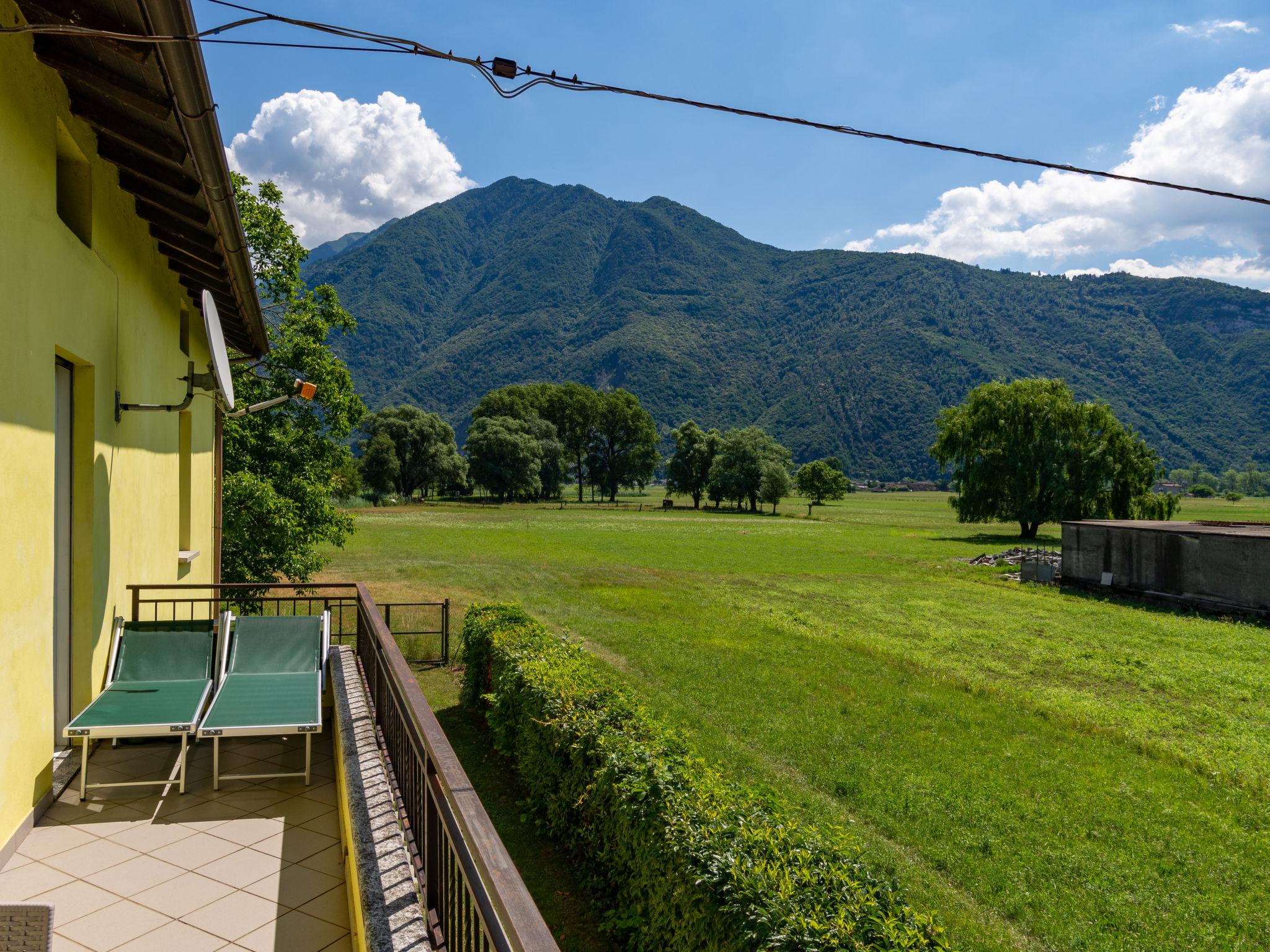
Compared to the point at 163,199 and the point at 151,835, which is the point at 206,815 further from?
the point at 163,199

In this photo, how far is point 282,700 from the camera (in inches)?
201

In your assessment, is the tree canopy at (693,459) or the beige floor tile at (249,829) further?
the tree canopy at (693,459)

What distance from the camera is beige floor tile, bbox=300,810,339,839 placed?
13.9ft

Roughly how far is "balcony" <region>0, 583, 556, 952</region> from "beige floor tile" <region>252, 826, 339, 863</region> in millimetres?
10

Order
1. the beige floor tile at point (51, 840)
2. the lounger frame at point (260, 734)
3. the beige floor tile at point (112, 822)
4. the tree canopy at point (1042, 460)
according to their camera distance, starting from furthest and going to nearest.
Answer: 1. the tree canopy at point (1042, 460)
2. the lounger frame at point (260, 734)
3. the beige floor tile at point (112, 822)
4. the beige floor tile at point (51, 840)

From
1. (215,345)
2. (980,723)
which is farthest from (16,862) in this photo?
(980,723)

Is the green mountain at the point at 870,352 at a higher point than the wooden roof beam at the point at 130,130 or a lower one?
higher

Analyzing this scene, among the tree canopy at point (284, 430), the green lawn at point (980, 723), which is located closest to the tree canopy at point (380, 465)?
the green lawn at point (980, 723)

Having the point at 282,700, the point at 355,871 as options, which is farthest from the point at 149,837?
the point at 355,871

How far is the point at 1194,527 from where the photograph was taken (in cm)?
2044

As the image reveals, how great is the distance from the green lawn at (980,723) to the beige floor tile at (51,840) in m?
2.92

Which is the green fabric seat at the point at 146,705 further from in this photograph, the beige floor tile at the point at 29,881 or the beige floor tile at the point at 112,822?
the beige floor tile at the point at 29,881

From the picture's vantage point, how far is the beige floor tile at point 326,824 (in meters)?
4.23

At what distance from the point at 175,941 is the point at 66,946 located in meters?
0.41
